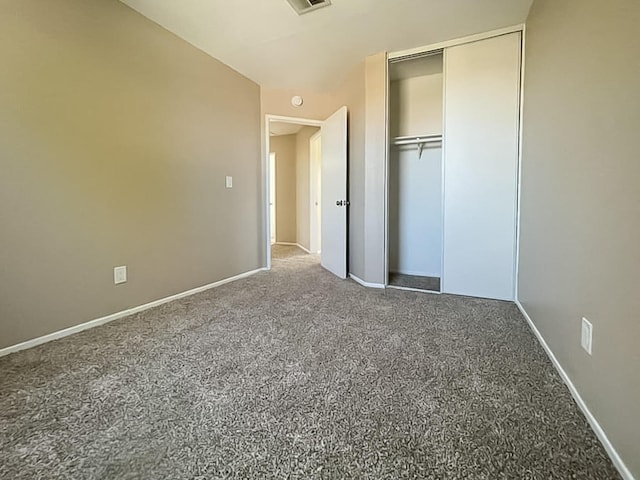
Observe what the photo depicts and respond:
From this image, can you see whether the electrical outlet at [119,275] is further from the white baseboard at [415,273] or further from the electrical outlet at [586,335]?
the white baseboard at [415,273]

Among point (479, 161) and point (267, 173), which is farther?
point (267, 173)

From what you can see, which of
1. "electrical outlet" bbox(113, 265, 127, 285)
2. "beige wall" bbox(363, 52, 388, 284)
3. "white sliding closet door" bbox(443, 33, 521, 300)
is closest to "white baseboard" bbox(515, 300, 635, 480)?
"white sliding closet door" bbox(443, 33, 521, 300)

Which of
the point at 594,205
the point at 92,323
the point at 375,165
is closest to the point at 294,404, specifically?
the point at 594,205

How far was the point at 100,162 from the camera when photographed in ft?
7.17

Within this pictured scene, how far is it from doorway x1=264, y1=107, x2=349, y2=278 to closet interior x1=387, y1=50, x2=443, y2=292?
619 mm

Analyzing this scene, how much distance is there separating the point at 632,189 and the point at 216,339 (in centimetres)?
200

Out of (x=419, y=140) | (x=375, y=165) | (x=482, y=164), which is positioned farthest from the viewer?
(x=419, y=140)

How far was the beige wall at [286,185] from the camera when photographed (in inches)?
258

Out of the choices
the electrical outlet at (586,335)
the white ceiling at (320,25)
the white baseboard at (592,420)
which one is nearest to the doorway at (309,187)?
the white ceiling at (320,25)

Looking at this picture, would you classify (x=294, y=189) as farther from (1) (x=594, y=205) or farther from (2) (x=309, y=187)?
(1) (x=594, y=205)

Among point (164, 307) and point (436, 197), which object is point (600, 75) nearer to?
point (436, 197)

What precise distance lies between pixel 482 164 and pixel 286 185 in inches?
175

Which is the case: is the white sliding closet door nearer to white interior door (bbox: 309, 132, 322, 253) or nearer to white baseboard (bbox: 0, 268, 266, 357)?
white baseboard (bbox: 0, 268, 266, 357)

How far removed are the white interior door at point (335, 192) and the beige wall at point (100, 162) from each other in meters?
1.24
